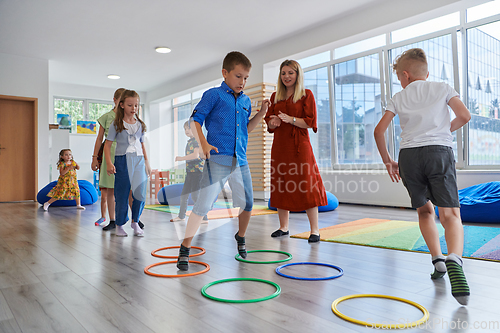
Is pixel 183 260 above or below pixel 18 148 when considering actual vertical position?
below

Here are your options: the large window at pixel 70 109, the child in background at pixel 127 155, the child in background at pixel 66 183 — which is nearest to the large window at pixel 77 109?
the large window at pixel 70 109

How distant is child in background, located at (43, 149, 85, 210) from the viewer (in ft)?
18.7

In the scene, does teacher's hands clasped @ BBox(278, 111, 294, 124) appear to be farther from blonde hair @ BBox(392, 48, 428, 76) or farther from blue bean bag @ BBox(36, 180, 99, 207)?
blue bean bag @ BBox(36, 180, 99, 207)

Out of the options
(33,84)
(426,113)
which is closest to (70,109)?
(33,84)

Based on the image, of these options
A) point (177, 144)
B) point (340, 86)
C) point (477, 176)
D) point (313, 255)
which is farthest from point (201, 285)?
point (177, 144)

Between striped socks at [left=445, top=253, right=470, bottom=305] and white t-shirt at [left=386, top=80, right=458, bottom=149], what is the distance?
0.53m

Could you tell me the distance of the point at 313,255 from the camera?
2494mm

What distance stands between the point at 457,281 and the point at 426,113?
30.2 inches

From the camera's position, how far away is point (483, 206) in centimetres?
380

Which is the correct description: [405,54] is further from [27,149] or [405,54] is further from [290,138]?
[27,149]

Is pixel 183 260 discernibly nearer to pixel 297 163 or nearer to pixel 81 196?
pixel 297 163

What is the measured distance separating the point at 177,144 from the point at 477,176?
7.80 metres

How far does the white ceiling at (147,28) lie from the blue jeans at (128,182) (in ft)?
8.86

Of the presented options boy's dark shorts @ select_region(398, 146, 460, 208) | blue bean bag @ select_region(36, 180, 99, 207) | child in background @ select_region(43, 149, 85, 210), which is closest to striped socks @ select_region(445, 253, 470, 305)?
boy's dark shorts @ select_region(398, 146, 460, 208)
